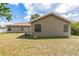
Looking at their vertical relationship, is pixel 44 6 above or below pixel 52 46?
above

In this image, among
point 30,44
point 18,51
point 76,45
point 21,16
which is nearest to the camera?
point 21,16

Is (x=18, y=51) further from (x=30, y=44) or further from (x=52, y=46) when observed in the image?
(x=52, y=46)

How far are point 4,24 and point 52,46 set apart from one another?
4.26ft

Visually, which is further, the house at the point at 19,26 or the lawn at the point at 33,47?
the lawn at the point at 33,47

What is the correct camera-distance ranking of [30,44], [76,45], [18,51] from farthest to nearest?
[76,45], [30,44], [18,51]

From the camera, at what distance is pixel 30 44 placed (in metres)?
5.22

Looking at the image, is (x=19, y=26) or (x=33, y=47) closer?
Result: (x=19, y=26)

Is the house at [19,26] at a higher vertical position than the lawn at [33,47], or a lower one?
higher

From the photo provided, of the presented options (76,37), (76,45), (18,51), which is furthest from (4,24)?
(76,45)

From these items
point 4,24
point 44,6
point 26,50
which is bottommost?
point 26,50

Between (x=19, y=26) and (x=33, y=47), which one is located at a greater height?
(x=19, y=26)

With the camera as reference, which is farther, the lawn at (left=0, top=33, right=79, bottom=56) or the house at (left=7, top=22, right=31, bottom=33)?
the lawn at (left=0, top=33, right=79, bottom=56)

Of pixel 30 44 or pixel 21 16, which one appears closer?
pixel 21 16

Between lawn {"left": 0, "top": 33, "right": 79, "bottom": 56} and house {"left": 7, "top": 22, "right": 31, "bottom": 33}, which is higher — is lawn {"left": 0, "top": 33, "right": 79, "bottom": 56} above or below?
below
